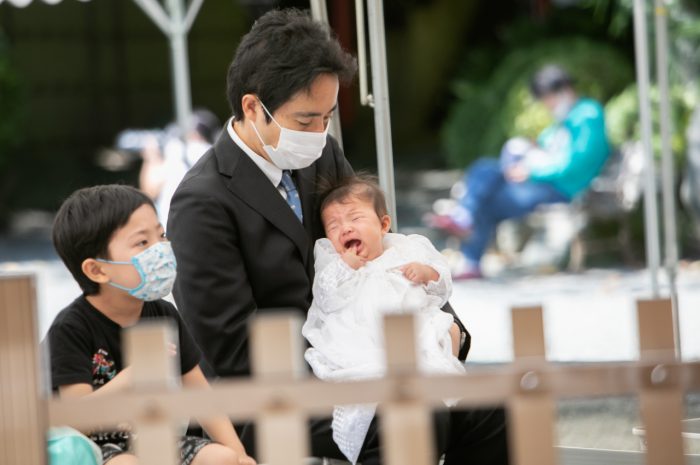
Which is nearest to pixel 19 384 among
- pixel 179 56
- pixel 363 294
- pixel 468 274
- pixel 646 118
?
pixel 363 294

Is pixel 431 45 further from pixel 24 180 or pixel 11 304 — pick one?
pixel 11 304

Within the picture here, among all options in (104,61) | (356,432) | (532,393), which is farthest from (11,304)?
(104,61)

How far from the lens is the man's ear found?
313 cm

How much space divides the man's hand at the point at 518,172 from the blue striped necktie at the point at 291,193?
244 inches

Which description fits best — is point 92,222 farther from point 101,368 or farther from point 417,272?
point 417,272

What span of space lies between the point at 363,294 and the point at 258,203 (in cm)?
35

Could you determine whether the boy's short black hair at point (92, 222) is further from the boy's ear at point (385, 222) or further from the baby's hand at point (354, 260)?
the boy's ear at point (385, 222)

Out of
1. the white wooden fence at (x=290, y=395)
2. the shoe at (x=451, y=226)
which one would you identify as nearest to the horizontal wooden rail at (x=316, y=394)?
the white wooden fence at (x=290, y=395)

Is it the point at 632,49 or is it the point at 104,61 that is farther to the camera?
the point at 104,61

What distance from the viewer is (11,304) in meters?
1.99

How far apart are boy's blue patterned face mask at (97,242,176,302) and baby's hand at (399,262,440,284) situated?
1.97 ft

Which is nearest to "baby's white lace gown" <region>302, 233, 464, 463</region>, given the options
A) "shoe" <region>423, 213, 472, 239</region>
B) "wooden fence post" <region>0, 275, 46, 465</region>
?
"wooden fence post" <region>0, 275, 46, 465</region>

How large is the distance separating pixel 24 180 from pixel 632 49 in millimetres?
8571

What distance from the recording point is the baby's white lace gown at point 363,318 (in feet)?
9.28
